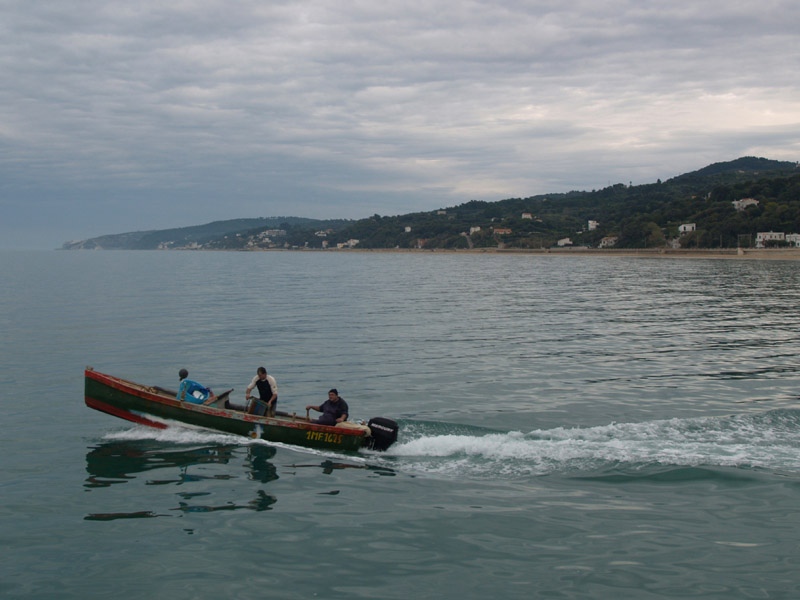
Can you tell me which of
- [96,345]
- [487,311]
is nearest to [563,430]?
[96,345]

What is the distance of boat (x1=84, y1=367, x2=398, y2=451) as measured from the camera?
18281mm

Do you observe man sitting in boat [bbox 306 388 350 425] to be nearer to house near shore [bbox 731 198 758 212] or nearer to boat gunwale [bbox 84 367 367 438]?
boat gunwale [bbox 84 367 367 438]

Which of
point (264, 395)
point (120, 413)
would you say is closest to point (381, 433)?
point (264, 395)

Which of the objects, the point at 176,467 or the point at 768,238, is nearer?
the point at 176,467

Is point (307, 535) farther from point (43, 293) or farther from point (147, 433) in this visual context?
point (43, 293)

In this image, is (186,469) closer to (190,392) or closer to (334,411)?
(190,392)

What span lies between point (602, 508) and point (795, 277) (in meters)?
80.3

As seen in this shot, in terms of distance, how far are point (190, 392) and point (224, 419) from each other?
1.57m

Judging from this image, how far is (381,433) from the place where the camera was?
715 inches

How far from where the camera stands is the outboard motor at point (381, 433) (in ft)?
59.5

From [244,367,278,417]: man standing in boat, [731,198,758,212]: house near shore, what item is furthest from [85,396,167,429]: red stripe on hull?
[731,198,758,212]: house near shore

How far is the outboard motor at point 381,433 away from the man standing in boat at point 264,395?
345 centimetres

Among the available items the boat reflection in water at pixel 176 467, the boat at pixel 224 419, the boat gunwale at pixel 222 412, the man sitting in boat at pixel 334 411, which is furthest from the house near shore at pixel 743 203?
the boat reflection in water at pixel 176 467

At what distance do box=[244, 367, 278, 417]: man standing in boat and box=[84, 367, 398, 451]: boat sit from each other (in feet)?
1.29
